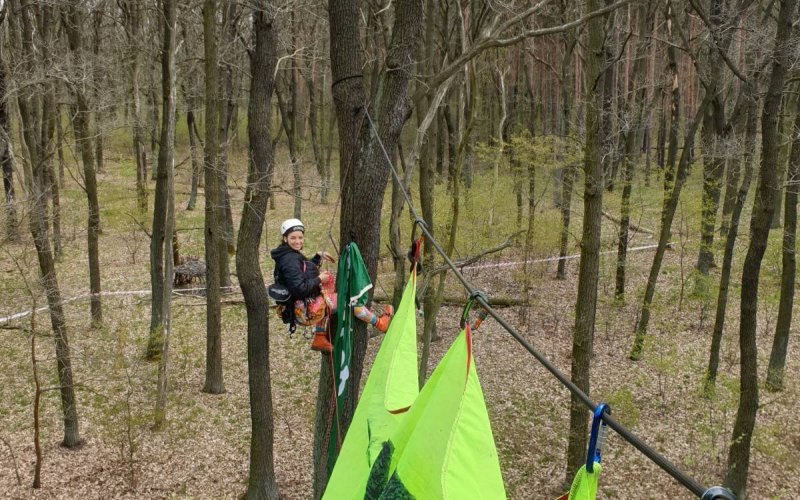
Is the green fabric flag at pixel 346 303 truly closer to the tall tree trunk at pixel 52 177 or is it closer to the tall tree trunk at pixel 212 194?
the tall tree trunk at pixel 212 194

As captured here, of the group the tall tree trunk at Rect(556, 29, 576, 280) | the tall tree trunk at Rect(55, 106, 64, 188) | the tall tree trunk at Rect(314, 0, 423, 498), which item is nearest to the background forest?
the tall tree trunk at Rect(314, 0, 423, 498)

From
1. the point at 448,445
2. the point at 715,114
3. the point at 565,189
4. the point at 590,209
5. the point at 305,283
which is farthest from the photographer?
the point at 565,189

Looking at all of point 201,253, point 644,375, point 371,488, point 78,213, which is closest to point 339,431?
point 371,488

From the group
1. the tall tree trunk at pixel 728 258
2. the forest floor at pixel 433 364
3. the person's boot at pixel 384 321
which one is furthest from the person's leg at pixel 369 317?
the tall tree trunk at pixel 728 258

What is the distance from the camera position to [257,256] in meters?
7.52

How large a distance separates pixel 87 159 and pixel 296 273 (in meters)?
9.52

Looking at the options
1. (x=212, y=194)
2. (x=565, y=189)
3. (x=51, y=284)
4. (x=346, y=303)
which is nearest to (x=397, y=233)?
(x=212, y=194)

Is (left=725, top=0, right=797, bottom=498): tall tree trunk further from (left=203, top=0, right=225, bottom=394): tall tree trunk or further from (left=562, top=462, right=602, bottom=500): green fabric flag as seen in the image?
(left=203, top=0, right=225, bottom=394): tall tree trunk

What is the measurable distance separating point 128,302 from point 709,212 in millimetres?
14177

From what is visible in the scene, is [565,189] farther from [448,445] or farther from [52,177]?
[448,445]

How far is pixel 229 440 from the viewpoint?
33.0ft

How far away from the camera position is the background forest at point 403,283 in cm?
704

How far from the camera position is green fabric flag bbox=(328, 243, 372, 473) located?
3934mm

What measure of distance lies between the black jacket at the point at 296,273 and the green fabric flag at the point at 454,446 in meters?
2.52
